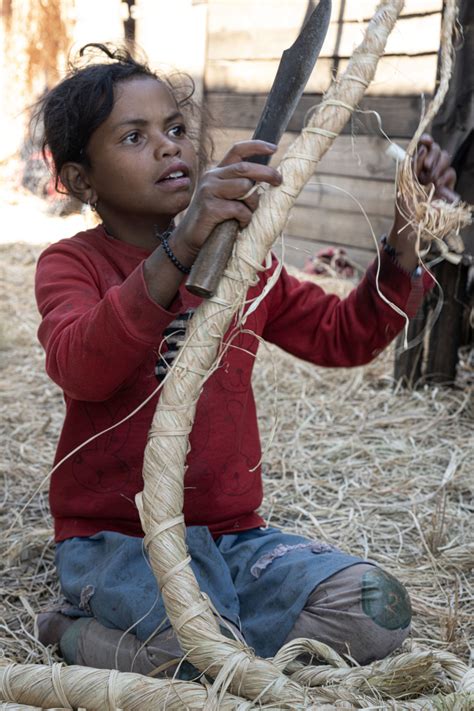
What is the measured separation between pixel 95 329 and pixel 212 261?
23 centimetres

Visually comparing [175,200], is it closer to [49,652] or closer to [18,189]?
[49,652]

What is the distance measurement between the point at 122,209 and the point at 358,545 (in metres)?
0.98

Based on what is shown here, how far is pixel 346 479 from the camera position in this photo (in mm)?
2508

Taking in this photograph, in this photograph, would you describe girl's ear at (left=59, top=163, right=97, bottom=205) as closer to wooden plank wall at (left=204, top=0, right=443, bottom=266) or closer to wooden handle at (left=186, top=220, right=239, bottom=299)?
wooden handle at (left=186, top=220, right=239, bottom=299)

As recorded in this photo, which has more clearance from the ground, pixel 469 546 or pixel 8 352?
pixel 469 546

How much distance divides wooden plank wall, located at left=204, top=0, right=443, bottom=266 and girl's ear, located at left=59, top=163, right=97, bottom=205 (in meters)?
2.33

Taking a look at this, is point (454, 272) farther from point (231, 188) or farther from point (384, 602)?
point (231, 188)

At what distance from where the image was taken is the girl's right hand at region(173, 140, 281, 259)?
1.20 metres

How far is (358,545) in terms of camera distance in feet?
6.91

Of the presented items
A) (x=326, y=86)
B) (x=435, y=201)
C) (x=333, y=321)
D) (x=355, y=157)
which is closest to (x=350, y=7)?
(x=326, y=86)

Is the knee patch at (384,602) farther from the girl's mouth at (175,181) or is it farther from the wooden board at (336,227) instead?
the wooden board at (336,227)

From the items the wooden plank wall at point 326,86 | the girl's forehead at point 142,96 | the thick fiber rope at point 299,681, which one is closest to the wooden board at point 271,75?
the wooden plank wall at point 326,86

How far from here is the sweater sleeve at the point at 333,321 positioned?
173 cm

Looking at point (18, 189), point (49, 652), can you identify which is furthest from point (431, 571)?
point (18, 189)
